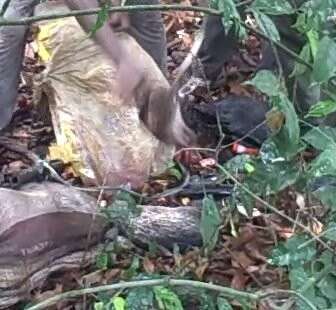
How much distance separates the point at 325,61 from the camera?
1.77 meters

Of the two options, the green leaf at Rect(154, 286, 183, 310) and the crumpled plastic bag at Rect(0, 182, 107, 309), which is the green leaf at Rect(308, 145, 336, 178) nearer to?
the green leaf at Rect(154, 286, 183, 310)

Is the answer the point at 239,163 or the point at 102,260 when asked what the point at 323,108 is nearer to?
the point at 239,163

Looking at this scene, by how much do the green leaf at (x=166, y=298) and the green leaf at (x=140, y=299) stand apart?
18 mm

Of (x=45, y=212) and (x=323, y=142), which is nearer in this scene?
(x=323, y=142)

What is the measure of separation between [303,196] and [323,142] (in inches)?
30.3

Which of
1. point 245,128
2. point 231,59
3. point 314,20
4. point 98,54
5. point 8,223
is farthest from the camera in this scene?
point 231,59

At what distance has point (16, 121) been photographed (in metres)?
3.93

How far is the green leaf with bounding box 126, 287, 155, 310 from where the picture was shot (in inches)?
76.1

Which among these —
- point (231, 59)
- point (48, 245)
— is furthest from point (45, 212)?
point (231, 59)

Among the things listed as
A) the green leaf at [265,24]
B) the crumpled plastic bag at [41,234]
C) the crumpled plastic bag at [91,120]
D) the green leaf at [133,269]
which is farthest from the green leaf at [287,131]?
the crumpled plastic bag at [91,120]

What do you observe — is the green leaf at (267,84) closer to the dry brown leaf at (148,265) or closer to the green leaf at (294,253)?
the green leaf at (294,253)

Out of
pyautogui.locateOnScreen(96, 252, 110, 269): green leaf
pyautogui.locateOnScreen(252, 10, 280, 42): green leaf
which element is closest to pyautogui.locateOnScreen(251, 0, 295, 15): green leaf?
pyautogui.locateOnScreen(252, 10, 280, 42): green leaf

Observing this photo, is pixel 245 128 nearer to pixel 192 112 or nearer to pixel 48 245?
pixel 192 112

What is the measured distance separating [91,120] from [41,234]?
67 cm
